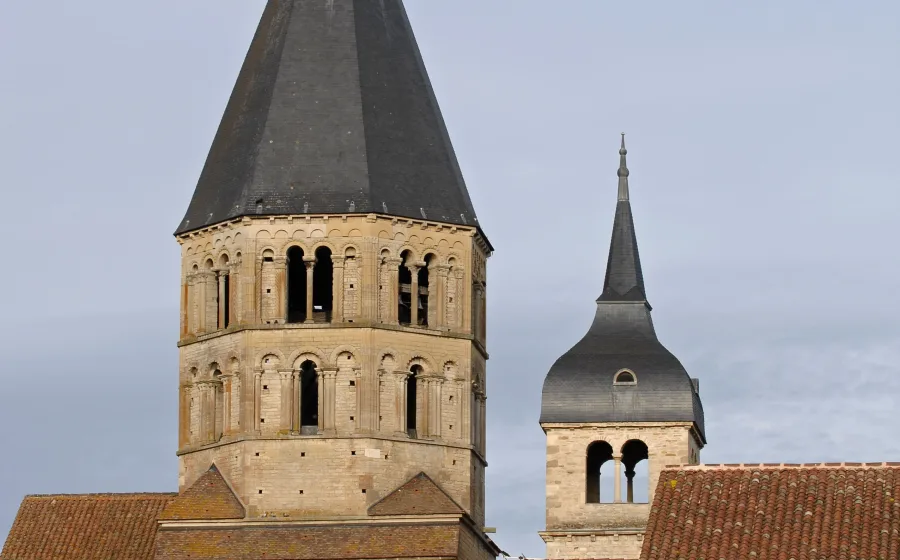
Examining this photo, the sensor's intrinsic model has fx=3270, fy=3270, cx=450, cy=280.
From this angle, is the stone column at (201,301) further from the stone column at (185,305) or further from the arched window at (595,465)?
the arched window at (595,465)

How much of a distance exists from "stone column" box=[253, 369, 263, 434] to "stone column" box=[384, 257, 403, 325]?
266 cm

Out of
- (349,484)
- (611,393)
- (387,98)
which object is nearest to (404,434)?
(349,484)

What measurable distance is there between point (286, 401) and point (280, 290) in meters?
2.14

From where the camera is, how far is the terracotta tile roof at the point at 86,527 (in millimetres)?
64062

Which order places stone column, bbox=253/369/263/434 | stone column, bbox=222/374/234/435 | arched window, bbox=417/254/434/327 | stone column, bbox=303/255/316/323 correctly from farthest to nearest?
arched window, bbox=417/254/434/327, stone column, bbox=222/374/234/435, stone column, bbox=303/255/316/323, stone column, bbox=253/369/263/434

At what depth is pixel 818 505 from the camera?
5522cm

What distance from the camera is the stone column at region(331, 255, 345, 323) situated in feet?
202

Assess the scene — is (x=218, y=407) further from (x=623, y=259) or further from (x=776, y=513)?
(x=623, y=259)

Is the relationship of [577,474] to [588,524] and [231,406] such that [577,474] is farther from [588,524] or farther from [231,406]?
[231,406]

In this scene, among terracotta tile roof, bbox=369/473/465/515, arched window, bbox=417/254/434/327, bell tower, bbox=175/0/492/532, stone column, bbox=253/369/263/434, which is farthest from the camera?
arched window, bbox=417/254/434/327

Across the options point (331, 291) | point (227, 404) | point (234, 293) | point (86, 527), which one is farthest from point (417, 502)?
point (86, 527)

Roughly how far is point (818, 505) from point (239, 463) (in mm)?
Result: 11845

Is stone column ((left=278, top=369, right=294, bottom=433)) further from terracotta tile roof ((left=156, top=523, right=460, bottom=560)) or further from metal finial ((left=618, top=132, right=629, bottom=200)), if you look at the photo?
metal finial ((left=618, top=132, right=629, bottom=200))

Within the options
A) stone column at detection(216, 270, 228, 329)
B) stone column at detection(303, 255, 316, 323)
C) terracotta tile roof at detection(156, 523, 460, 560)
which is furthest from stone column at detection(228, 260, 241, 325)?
terracotta tile roof at detection(156, 523, 460, 560)
